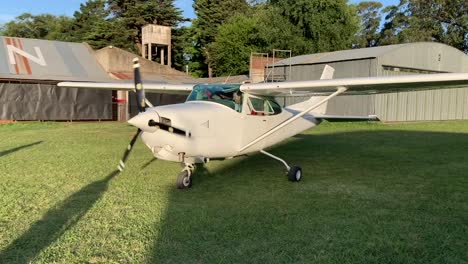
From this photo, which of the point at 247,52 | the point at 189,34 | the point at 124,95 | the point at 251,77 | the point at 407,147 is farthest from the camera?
the point at 189,34

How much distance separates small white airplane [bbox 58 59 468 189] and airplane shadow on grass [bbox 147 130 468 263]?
625 mm

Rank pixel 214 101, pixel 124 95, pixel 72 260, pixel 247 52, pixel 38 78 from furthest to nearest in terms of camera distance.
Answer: pixel 247 52, pixel 124 95, pixel 38 78, pixel 214 101, pixel 72 260

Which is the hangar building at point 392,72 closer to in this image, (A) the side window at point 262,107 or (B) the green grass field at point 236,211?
(B) the green grass field at point 236,211

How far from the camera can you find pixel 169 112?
670 cm

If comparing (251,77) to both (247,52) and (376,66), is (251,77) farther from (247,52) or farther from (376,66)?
(247,52)

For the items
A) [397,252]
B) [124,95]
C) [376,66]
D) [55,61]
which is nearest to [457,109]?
[376,66]

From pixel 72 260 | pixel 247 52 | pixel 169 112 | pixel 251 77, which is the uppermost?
pixel 247 52

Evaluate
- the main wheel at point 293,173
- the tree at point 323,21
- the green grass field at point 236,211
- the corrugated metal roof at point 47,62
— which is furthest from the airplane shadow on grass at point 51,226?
the tree at point 323,21

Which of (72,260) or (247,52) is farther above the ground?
(247,52)

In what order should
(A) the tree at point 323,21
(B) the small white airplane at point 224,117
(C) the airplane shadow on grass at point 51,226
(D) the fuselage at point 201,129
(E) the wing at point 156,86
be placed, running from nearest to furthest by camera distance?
(C) the airplane shadow on grass at point 51,226 → (D) the fuselage at point 201,129 → (B) the small white airplane at point 224,117 → (E) the wing at point 156,86 → (A) the tree at point 323,21

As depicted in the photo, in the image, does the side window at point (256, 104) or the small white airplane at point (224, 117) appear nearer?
the small white airplane at point (224, 117)

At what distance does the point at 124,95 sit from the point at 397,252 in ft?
79.9

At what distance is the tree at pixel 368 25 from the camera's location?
6135cm

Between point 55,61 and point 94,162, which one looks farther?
point 55,61
